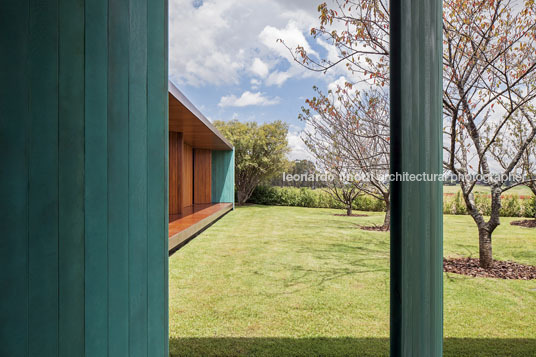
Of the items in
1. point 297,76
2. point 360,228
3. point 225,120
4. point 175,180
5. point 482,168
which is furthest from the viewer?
point 297,76

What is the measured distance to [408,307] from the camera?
3.28ft

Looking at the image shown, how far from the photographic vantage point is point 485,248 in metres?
4.53

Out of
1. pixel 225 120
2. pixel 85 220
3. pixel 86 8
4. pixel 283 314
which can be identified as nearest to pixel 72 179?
pixel 85 220

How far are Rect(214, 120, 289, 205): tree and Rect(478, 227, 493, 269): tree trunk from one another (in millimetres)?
11732

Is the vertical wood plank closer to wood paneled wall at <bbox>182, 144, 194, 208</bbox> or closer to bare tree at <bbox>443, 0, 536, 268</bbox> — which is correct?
bare tree at <bbox>443, 0, 536, 268</bbox>

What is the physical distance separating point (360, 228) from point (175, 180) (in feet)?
18.0

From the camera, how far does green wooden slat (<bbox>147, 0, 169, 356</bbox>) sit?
1.32 metres

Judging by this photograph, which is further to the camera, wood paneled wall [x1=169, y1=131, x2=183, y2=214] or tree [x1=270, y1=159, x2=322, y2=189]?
tree [x1=270, y1=159, x2=322, y2=189]

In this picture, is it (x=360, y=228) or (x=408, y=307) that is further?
(x=360, y=228)

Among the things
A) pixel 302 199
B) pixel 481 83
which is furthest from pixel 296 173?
pixel 481 83

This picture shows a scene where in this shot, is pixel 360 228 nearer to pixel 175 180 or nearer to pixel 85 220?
pixel 175 180

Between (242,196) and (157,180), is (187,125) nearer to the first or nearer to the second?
(157,180)

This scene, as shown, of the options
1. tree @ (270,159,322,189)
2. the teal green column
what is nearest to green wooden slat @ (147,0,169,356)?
the teal green column

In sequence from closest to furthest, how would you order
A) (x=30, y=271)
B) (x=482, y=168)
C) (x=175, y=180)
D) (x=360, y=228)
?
1. (x=30, y=271)
2. (x=482, y=168)
3. (x=175, y=180)
4. (x=360, y=228)
